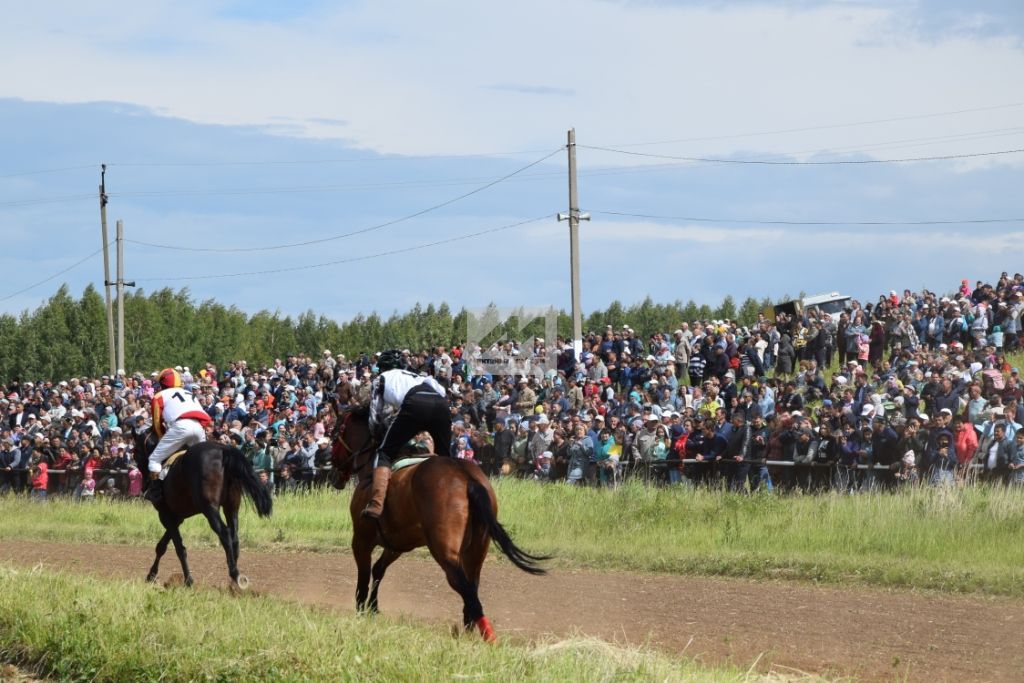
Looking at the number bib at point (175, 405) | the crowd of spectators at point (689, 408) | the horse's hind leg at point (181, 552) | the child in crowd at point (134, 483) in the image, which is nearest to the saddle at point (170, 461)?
the number bib at point (175, 405)

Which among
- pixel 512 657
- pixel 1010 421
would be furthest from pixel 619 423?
pixel 512 657

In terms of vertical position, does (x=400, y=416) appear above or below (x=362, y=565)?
above

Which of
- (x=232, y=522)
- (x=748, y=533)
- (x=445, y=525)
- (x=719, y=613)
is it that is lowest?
(x=719, y=613)

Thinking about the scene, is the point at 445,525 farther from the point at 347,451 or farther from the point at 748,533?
the point at 748,533

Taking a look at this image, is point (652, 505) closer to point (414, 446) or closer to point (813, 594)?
point (813, 594)

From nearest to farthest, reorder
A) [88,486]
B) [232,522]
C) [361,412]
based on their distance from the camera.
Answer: [361,412] < [232,522] < [88,486]

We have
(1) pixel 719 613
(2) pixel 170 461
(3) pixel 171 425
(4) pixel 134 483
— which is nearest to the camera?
(1) pixel 719 613

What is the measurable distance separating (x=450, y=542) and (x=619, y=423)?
509 inches

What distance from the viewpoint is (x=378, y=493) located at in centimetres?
1084

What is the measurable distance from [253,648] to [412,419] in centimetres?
313

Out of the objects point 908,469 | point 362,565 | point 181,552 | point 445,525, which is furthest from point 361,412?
point 908,469

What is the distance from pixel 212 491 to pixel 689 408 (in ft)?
37.4

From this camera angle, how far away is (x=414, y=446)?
11328mm

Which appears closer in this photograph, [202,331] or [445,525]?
[445,525]
